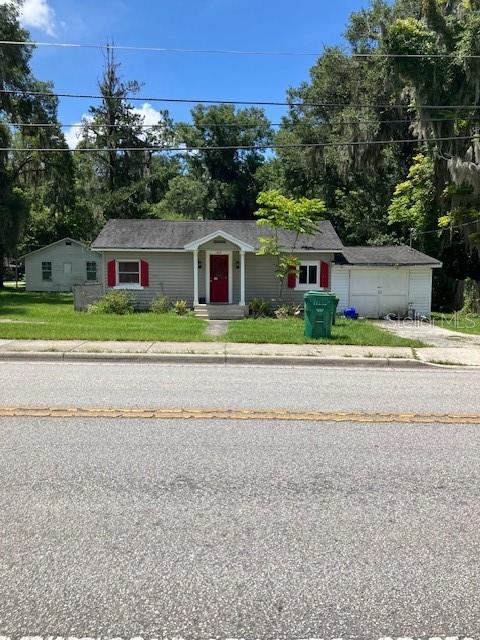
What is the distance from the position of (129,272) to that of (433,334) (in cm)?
1253

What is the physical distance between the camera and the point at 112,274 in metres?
21.4

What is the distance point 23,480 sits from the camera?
12.9 feet

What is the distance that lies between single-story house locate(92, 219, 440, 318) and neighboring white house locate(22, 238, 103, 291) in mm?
14800

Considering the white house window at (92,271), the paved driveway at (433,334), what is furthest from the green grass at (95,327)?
the white house window at (92,271)

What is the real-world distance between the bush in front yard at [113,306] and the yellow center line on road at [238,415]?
13335 mm

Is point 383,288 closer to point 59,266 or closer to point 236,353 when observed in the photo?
point 236,353

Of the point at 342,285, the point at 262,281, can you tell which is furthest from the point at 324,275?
the point at 262,281

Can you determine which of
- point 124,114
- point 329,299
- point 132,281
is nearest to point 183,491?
point 329,299

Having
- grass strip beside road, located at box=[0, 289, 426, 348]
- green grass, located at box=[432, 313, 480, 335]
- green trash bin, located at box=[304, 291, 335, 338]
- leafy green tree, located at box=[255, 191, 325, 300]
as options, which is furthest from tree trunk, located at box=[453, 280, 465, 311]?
green trash bin, located at box=[304, 291, 335, 338]

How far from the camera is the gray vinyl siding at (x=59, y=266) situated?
3566cm

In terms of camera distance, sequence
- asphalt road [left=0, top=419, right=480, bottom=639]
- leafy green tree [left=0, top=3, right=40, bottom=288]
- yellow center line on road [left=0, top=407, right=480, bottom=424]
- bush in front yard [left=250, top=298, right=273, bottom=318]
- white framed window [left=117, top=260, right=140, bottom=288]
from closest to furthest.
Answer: asphalt road [left=0, top=419, right=480, bottom=639], yellow center line on road [left=0, top=407, right=480, bottom=424], bush in front yard [left=250, top=298, right=273, bottom=318], white framed window [left=117, top=260, right=140, bottom=288], leafy green tree [left=0, top=3, right=40, bottom=288]

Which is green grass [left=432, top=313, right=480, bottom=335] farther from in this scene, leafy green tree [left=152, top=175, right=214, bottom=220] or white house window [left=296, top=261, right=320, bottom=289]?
leafy green tree [left=152, top=175, right=214, bottom=220]

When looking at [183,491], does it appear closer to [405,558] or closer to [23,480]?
[23,480]

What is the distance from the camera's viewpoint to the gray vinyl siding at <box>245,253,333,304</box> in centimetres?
2167
